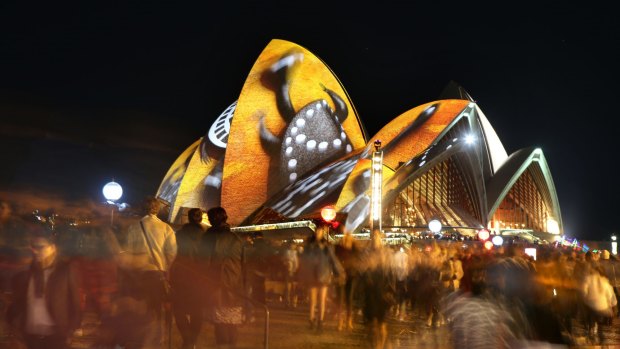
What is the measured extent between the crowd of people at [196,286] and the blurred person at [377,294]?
0.01 metres

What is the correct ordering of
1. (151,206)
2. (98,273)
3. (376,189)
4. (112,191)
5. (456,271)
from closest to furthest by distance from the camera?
1. (98,273)
2. (151,206)
3. (456,271)
4. (112,191)
5. (376,189)

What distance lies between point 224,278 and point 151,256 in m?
0.64

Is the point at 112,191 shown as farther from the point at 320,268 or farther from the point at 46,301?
the point at 46,301

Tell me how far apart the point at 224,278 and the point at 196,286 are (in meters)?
0.26

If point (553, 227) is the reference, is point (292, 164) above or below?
above

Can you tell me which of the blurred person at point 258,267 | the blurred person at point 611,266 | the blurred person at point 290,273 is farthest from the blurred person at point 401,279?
the blurred person at point 611,266

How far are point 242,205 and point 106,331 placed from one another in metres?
29.1

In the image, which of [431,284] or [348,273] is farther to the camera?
[431,284]

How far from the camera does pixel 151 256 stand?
6.01 meters

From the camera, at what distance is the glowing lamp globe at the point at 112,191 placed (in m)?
13.2

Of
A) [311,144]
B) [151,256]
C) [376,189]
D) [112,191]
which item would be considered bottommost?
[151,256]

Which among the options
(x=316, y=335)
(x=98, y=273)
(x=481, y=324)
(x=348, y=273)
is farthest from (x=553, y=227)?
(x=481, y=324)

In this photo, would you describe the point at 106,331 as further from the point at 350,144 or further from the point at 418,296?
the point at 350,144

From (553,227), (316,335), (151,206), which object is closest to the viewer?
(151,206)
